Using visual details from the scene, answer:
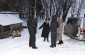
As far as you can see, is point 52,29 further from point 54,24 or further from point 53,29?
point 54,24

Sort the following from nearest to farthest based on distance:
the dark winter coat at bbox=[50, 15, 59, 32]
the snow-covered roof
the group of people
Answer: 1. the group of people
2. the dark winter coat at bbox=[50, 15, 59, 32]
3. the snow-covered roof

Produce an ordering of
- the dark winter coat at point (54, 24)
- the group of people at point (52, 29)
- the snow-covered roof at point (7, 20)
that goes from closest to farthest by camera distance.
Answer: the group of people at point (52, 29) → the dark winter coat at point (54, 24) → the snow-covered roof at point (7, 20)

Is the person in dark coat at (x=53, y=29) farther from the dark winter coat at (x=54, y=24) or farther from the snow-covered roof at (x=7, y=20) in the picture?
the snow-covered roof at (x=7, y=20)

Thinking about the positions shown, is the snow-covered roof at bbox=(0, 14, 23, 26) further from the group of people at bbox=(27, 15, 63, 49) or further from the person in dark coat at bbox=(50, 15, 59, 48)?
the person in dark coat at bbox=(50, 15, 59, 48)

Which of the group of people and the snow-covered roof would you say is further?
the snow-covered roof

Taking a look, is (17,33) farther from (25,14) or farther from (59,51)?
(25,14)

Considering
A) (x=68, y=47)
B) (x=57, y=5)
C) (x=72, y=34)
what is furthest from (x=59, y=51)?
(x=57, y=5)

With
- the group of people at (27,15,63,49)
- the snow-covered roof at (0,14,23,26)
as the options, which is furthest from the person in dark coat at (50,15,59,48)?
the snow-covered roof at (0,14,23,26)

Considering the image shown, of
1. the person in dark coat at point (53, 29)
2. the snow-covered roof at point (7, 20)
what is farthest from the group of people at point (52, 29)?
the snow-covered roof at point (7, 20)

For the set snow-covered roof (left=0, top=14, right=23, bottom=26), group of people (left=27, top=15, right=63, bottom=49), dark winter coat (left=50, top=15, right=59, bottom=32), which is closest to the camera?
group of people (left=27, top=15, right=63, bottom=49)

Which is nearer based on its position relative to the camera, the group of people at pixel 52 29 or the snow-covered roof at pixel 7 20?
the group of people at pixel 52 29

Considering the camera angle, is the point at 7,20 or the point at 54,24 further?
the point at 7,20

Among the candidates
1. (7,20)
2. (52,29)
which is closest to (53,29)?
(52,29)

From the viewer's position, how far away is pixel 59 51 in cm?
1327
